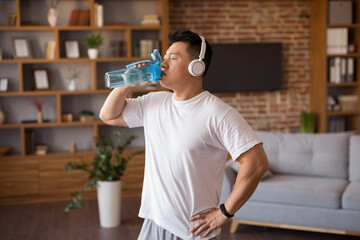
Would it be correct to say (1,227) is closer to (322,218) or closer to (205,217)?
(322,218)

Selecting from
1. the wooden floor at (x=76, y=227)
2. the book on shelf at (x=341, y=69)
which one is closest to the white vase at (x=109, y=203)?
the wooden floor at (x=76, y=227)

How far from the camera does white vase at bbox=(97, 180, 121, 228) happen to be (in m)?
4.27

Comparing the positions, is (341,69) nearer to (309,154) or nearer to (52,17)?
(309,154)

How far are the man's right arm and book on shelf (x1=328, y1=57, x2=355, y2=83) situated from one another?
15.9 ft

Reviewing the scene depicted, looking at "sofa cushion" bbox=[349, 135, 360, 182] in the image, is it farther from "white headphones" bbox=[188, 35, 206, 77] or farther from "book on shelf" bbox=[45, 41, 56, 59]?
"book on shelf" bbox=[45, 41, 56, 59]

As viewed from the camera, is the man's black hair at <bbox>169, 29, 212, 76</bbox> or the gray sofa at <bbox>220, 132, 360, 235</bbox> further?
the gray sofa at <bbox>220, 132, 360, 235</bbox>

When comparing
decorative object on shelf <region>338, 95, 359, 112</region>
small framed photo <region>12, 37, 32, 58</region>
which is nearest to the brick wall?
decorative object on shelf <region>338, 95, 359, 112</region>

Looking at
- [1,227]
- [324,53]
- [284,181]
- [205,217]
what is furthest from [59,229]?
[324,53]

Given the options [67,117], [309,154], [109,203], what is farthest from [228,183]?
[67,117]

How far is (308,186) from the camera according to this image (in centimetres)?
387

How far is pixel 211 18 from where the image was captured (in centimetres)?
600

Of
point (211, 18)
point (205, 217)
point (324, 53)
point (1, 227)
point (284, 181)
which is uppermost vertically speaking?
point (211, 18)

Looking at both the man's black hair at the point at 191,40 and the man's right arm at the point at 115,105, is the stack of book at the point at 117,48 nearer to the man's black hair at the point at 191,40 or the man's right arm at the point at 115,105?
the man's right arm at the point at 115,105

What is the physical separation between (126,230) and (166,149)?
2.75 meters
